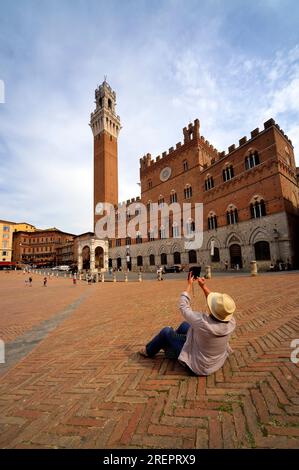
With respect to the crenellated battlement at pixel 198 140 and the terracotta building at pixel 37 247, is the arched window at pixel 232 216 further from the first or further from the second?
the terracotta building at pixel 37 247

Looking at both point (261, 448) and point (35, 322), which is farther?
point (35, 322)

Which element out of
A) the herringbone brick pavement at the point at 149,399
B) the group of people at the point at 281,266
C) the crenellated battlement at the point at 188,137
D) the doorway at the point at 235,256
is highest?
the crenellated battlement at the point at 188,137

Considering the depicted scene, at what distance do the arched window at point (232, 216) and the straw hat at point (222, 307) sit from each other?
21.6 m

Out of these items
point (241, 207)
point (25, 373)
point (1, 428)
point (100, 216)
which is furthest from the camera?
point (100, 216)

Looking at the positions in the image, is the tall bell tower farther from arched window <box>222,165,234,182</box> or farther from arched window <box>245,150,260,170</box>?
arched window <box>245,150,260,170</box>

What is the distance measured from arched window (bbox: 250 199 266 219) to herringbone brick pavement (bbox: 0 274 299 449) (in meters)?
18.1

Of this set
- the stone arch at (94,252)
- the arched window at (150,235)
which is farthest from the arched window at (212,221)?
the stone arch at (94,252)

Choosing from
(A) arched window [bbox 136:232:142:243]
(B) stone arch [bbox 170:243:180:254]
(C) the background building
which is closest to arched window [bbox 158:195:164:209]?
(A) arched window [bbox 136:232:142:243]

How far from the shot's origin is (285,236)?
58.9ft

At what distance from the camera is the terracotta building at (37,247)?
66750 millimetres

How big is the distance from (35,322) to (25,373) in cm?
364

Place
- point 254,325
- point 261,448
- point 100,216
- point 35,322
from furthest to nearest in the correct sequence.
→ point 100,216
point 35,322
point 254,325
point 261,448
